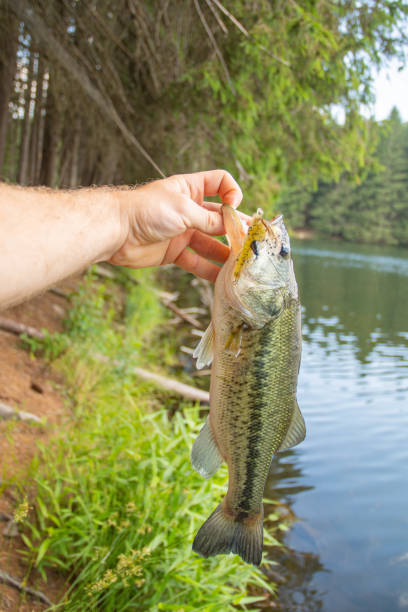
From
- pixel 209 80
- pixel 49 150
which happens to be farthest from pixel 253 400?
pixel 49 150

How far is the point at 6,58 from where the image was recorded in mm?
6547

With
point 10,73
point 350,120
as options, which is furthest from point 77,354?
point 350,120

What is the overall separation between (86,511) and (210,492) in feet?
3.33

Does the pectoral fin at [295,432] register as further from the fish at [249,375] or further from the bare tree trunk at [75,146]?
the bare tree trunk at [75,146]

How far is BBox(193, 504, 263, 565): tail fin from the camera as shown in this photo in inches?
89.2

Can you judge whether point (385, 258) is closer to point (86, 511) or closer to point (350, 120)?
point (350, 120)

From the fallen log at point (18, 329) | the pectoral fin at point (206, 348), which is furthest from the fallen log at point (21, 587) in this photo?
the fallen log at point (18, 329)

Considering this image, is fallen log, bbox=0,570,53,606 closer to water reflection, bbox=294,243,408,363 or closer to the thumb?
the thumb

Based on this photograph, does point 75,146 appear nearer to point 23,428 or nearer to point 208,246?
point 23,428

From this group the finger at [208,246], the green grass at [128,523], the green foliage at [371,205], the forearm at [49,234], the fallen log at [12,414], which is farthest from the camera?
the green foliage at [371,205]

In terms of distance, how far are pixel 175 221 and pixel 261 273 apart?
0.55m

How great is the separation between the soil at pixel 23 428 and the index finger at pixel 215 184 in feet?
8.84

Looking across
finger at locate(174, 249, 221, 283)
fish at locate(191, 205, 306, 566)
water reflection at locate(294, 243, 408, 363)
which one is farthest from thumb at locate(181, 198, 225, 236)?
water reflection at locate(294, 243, 408, 363)

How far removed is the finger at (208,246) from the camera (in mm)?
2938
